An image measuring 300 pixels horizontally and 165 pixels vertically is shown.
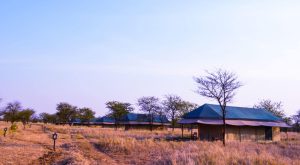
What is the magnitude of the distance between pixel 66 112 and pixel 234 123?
235 feet

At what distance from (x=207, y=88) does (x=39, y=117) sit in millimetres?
115492

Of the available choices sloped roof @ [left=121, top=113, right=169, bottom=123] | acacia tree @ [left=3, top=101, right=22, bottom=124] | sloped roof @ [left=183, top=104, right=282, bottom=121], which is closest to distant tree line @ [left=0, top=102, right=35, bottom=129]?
acacia tree @ [left=3, top=101, right=22, bottom=124]

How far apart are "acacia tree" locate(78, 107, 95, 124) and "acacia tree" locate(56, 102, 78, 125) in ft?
7.00

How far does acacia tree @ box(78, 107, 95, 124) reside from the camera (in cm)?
11090

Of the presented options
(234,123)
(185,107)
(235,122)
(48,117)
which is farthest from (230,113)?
(48,117)

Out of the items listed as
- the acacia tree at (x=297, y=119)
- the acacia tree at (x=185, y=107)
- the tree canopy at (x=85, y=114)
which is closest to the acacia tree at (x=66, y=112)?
the tree canopy at (x=85, y=114)

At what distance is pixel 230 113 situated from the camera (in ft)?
152

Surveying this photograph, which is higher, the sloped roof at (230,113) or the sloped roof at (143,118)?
the sloped roof at (230,113)

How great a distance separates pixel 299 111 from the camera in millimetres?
92375

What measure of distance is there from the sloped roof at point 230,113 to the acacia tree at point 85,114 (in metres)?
68.2

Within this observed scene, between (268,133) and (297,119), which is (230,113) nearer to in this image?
(268,133)

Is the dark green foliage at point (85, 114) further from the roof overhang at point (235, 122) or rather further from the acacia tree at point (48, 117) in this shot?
the roof overhang at point (235, 122)

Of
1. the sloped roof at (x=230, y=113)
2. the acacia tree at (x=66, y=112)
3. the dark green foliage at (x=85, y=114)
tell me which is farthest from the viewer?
the dark green foliage at (x=85, y=114)

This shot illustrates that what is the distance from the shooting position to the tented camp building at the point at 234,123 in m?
43.4
